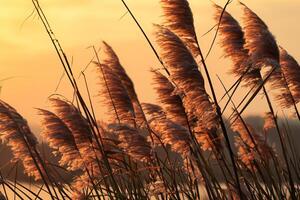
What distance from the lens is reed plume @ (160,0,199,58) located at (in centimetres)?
479

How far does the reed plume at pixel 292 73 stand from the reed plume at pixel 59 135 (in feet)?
6.47

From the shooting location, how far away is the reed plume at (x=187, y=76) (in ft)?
14.0

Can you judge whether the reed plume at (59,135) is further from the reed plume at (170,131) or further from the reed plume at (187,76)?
the reed plume at (187,76)

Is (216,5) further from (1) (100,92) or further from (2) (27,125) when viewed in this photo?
(2) (27,125)

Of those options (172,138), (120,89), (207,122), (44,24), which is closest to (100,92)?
(120,89)

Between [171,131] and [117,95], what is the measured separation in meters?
1.28

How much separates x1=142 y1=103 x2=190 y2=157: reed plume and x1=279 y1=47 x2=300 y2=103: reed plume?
1.24 metres

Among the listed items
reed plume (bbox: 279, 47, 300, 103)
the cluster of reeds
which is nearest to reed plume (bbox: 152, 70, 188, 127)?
the cluster of reeds

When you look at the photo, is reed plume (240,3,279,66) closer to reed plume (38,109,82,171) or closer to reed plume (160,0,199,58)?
reed plume (160,0,199,58)

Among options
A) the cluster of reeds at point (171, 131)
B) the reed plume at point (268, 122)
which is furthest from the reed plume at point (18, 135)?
the reed plume at point (268, 122)

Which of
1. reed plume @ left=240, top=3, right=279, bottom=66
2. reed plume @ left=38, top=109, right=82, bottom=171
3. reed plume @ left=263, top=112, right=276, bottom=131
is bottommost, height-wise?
reed plume @ left=263, top=112, right=276, bottom=131

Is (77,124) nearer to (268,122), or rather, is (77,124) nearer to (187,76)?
(187,76)

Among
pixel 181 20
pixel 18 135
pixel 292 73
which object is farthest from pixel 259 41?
pixel 18 135

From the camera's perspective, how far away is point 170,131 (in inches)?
181
